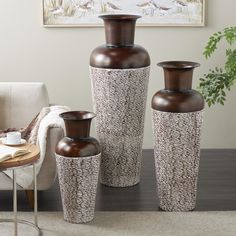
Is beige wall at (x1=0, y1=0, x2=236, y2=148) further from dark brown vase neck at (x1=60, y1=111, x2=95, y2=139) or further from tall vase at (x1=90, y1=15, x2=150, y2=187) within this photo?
dark brown vase neck at (x1=60, y1=111, x2=95, y2=139)

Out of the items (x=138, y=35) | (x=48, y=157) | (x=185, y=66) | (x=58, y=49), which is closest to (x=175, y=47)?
(x=138, y=35)

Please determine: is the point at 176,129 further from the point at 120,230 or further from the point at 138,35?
the point at 138,35

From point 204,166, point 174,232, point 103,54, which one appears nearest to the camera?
point 174,232

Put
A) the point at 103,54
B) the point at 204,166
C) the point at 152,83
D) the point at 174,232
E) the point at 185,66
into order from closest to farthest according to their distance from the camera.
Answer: the point at 174,232 < the point at 185,66 < the point at 103,54 < the point at 204,166 < the point at 152,83

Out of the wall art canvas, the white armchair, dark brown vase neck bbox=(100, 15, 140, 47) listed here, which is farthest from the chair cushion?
the wall art canvas

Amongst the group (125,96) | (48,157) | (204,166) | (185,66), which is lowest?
(204,166)

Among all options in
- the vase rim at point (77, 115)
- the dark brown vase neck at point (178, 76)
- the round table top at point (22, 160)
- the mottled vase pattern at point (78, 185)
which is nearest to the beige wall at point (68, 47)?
the dark brown vase neck at point (178, 76)

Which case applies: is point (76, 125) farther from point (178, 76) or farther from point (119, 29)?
point (119, 29)

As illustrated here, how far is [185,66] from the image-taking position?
390 centimetres

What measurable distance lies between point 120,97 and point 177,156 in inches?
24.8

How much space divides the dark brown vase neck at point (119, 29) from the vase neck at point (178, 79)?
48 cm

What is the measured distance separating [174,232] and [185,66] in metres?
1.01

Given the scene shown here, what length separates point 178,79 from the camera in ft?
12.8

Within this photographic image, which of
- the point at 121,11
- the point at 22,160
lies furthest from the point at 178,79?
the point at 121,11
